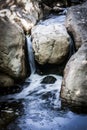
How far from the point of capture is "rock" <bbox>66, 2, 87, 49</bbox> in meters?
9.18

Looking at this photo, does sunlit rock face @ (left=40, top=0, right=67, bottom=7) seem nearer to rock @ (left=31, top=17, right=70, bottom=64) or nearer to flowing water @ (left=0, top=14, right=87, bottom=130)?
rock @ (left=31, top=17, right=70, bottom=64)

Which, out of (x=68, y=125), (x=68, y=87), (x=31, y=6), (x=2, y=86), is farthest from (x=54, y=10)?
(x=68, y=125)

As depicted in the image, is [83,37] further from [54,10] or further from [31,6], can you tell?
[54,10]

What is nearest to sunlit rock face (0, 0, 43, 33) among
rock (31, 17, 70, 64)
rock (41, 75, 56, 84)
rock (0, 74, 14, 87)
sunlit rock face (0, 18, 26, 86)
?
rock (31, 17, 70, 64)

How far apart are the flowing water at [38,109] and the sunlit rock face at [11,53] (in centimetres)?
48

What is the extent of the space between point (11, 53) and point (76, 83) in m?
2.31

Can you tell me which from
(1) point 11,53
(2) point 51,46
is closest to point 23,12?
(2) point 51,46

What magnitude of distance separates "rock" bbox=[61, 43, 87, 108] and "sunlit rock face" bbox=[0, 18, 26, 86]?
5.50ft

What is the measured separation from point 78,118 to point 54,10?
24.6ft

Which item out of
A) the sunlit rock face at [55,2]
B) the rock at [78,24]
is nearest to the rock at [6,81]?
the rock at [78,24]

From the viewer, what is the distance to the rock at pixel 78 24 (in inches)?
361

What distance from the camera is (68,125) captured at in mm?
6516

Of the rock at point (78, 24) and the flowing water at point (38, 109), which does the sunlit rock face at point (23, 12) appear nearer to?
the rock at point (78, 24)

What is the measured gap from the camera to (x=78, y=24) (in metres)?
9.76
